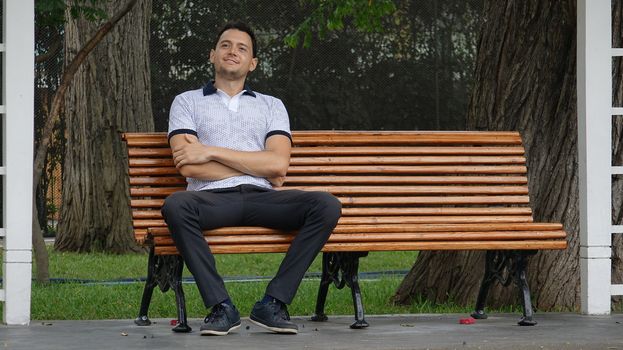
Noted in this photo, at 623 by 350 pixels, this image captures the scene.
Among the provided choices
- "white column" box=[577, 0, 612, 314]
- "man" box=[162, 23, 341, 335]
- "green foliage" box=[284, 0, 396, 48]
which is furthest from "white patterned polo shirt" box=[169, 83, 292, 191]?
"green foliage" box=[284, 0, 396, 48]

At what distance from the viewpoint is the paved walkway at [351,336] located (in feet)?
16.3

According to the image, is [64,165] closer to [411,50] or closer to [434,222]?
[411,50]

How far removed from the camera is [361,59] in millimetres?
12812

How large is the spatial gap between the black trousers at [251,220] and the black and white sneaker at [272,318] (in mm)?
51

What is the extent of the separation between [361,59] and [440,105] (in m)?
1.01

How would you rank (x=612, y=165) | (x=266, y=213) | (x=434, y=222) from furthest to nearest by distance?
(x=612, y=165) → (x=434, y=222) → (x=266, y=213)

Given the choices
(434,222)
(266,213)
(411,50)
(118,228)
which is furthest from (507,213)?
(411,50)

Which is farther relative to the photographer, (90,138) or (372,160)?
(90,138)

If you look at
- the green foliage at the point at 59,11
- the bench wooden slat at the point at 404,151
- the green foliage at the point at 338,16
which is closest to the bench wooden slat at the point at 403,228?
the bench wooden slat at the point at 404,151

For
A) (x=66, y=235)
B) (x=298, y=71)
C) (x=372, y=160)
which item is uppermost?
(x=298, y=71)

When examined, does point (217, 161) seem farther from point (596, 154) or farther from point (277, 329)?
point (596, 154)

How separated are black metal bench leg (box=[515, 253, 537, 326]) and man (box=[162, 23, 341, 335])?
0.97m

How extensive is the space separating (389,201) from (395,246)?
1.79 ft

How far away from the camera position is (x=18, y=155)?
5562mm
